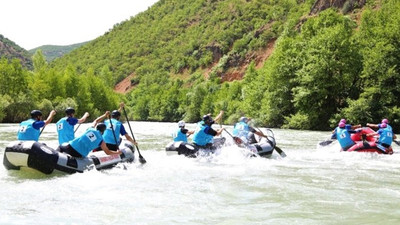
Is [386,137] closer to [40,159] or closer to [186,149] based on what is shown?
[186,149]

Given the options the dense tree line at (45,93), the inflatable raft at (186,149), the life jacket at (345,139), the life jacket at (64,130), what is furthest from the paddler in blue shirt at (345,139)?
the dense tree line at (45,93)

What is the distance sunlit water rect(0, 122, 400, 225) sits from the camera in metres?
7.05

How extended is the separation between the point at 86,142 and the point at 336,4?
254 ft

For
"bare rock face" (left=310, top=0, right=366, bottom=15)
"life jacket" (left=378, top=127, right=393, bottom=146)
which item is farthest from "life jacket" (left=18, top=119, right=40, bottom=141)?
"bare rock face" (left=310, top=0, right=366, bottom=15)

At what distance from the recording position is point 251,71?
70.9 m

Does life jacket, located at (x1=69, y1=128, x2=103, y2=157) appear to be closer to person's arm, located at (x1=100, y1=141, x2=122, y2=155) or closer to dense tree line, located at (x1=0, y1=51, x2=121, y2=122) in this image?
person's arm, located at (x1=100, y1=141, x2=122, y2=155)

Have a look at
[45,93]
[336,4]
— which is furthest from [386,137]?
[336,4]

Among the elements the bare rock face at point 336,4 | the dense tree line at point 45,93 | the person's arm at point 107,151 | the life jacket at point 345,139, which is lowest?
the dense tree line at point 45,93

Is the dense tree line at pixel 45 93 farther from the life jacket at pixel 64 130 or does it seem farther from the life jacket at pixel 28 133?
the life jacket at pixel 28 133

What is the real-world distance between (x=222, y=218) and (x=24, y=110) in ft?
169

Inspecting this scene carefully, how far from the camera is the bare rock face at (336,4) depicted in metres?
78.3

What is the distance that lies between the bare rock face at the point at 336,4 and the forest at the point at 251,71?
689mm

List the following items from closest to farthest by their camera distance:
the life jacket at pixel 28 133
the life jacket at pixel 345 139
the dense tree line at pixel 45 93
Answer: the life jacket at pixel 28 133, the life jacket at pixel 345 139, the dense tree line at pixel 45 93

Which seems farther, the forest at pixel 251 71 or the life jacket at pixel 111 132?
the forest at pixel 251 71
